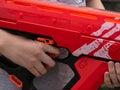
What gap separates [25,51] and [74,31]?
135 mm

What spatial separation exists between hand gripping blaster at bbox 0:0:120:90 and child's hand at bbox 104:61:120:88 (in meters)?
0.01

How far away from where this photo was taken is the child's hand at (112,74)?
1083 millimetres

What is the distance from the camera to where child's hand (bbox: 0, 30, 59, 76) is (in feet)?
3.58

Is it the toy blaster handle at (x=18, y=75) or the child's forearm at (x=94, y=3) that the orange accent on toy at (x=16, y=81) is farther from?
the child's forearm at (x=94, y=3)

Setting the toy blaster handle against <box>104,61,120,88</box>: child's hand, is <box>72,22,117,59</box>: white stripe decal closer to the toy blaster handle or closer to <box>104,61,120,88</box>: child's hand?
<box>104,61,120,88</box>: child's hand

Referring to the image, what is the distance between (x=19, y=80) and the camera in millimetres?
1151

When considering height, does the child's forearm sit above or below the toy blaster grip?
above

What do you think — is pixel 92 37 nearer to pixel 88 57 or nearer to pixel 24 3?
pixel 88 57

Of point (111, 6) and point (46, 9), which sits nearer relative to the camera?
point (46, 9)

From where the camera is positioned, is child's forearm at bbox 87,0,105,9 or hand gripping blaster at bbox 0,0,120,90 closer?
hand gripping blaster at bbox 0,0,120,90

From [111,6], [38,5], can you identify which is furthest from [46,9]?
[111,6]

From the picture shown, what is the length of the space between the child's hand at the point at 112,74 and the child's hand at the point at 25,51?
5.5 inches

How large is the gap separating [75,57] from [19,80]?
165 millimetres

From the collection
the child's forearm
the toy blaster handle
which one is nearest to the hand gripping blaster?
the toy blaster handle
